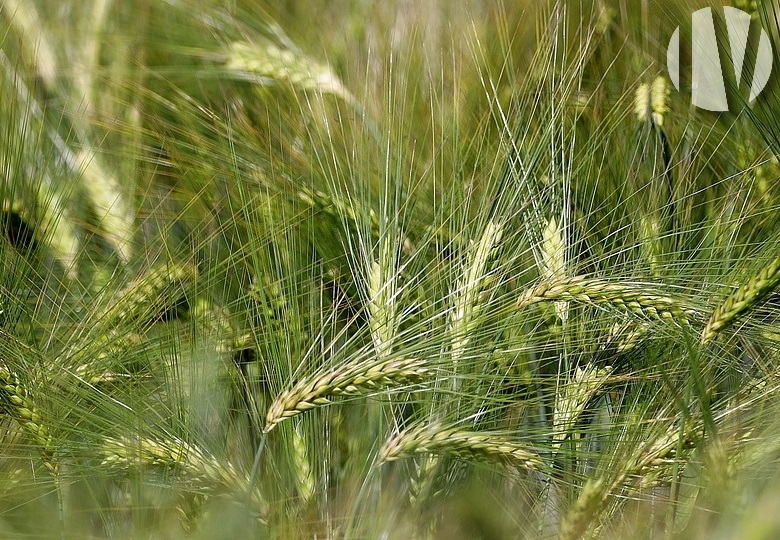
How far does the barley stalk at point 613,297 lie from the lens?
0.81 metres

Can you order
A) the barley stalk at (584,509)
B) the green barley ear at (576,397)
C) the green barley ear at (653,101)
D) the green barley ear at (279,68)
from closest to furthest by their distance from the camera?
the barley stalk at (584,509)
the green barley ear at (576,397)
the green barley ear at (653,101)
the green barley ear at (279,68)

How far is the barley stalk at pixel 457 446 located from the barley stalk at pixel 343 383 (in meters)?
0.06

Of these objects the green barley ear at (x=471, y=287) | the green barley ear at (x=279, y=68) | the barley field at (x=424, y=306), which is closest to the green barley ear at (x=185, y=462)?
the barley field at (x=424, y=306)

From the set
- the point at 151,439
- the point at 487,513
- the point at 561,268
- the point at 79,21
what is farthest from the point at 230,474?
the point at 79,21

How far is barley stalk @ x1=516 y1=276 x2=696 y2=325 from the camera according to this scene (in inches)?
32.0

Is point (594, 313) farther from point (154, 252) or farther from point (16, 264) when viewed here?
point (16, 264)

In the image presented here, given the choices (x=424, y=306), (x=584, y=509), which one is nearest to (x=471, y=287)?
(x=424, y=306)

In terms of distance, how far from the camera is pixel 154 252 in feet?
3.38

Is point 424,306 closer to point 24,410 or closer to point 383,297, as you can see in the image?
point 383,297

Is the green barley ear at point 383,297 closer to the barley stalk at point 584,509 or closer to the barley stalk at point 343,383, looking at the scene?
the barley stalk at point 343,383

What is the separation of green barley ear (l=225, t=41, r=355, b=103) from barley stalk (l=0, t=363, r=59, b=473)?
549mm

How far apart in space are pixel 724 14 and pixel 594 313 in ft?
1.35

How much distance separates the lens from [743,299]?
79cm

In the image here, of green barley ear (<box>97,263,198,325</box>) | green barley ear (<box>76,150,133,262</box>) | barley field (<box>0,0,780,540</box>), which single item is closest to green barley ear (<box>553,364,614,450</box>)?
barley field (<box>0,0,780,540</box>)
